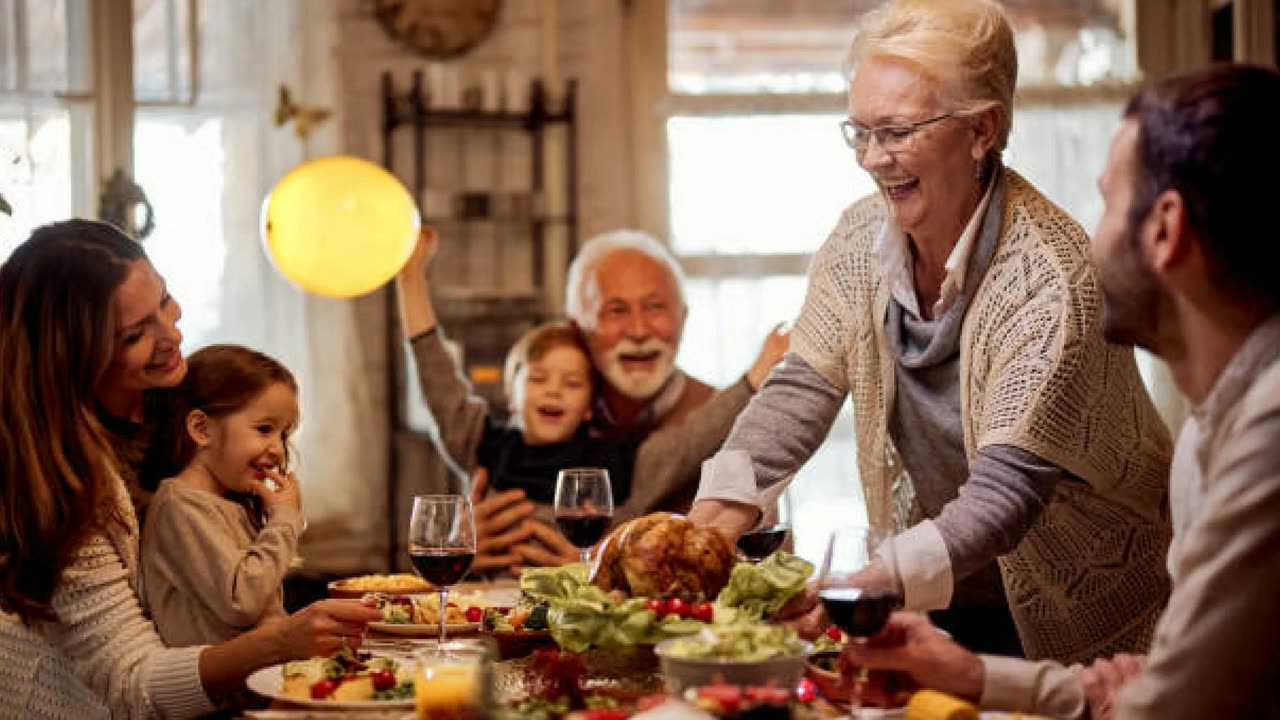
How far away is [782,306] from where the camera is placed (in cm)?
584

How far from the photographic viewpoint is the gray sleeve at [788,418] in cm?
263

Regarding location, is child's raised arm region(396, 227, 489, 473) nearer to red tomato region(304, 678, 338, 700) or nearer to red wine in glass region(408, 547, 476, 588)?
red wine in glass region(408, 547, 476, 588)

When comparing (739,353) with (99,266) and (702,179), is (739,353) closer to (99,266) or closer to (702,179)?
(702,179)

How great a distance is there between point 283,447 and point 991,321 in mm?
1188

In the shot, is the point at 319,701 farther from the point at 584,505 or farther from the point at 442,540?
the point at 584,505

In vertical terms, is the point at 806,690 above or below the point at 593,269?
below

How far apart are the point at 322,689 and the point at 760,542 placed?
763 mm

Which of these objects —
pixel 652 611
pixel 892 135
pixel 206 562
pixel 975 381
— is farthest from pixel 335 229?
pixel 652 611

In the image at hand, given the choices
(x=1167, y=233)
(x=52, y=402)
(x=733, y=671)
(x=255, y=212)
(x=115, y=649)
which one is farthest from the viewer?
(x=255, y=212)

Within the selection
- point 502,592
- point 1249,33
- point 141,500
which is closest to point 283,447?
point 141,500

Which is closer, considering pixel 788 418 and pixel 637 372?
pixel 788 418

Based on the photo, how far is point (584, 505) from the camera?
254cm

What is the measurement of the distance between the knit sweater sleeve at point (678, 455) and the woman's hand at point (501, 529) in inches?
9.2

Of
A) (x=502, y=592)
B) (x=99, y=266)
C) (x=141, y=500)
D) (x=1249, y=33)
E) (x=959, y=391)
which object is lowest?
(x=502, y=592)
